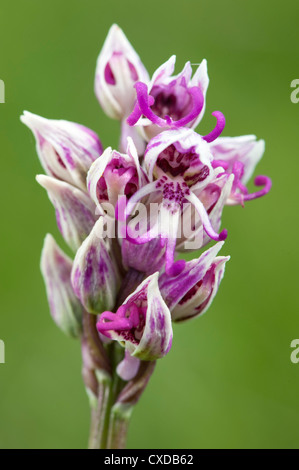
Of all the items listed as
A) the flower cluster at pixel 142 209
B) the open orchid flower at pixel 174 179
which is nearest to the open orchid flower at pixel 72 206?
the flower cluster at pixel 142 209

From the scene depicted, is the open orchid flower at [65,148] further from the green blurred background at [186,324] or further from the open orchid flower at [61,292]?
the green blurred background at [186,324]

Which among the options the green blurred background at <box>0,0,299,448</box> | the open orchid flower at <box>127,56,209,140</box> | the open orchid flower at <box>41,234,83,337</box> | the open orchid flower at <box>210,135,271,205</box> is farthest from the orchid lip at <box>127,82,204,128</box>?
the green blurred background at <box>0,0,299,448</box>

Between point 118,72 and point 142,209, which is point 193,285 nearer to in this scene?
point 142,209

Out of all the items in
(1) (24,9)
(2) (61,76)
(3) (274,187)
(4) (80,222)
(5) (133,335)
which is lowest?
(5) (133,335)

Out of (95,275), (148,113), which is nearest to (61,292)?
(95,275)
